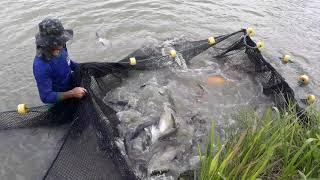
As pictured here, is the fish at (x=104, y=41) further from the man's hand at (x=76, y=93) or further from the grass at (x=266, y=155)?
the grass at (x=266, y=155)

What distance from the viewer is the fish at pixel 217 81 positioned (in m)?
6.35

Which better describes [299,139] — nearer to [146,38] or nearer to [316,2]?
[146,38]

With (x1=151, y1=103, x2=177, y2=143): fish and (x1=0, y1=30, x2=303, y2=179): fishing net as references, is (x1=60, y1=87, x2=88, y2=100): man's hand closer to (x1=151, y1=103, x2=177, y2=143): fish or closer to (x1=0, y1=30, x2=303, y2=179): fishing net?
(x1=0, y1=30, x2=303, y2=179): fishing net

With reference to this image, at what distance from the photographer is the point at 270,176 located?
364cm

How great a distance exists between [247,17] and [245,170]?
22.3 feet

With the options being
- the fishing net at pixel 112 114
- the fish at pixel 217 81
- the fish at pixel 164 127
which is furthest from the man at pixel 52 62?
the fish at pixel 217 81

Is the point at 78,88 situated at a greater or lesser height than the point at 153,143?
greater

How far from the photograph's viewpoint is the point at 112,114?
198 inches

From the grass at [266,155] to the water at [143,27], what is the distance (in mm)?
3009

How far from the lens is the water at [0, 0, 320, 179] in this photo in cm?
727

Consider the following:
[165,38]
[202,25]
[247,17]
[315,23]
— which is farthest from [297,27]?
[165,38]

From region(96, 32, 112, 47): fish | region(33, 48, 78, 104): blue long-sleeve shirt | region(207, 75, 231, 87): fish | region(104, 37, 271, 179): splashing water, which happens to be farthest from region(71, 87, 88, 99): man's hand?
region(96, 32, 112, 47): fish

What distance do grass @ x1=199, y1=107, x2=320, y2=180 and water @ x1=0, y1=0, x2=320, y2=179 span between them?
3009 mm

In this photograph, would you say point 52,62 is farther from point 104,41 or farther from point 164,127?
point 104,41
